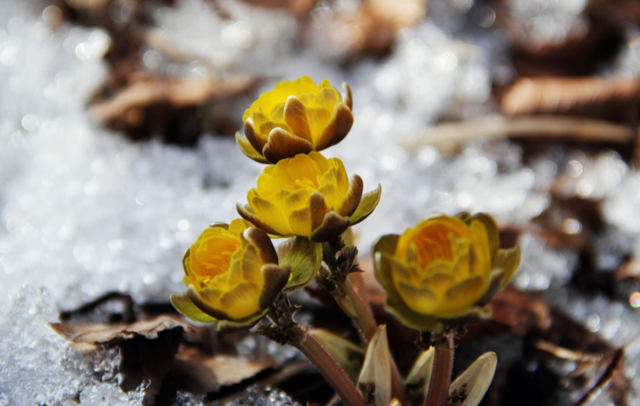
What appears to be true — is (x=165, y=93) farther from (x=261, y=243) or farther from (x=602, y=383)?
(x=602, y=383)

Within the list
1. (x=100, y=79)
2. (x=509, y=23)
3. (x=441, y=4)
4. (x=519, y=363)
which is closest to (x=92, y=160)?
(x=100, y=79)

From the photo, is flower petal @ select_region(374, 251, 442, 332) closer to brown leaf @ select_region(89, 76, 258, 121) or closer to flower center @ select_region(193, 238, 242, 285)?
flower center @ select_region(193, 238, 242, 285)

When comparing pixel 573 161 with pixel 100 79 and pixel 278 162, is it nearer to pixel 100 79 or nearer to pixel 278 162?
pixel 278 162

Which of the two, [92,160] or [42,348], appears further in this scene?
[92,160]

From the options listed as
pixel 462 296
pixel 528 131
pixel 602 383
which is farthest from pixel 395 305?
pixel 528 131

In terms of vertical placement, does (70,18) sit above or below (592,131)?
below

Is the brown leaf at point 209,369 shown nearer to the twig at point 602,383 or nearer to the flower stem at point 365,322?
the flower stem at point 365,322
